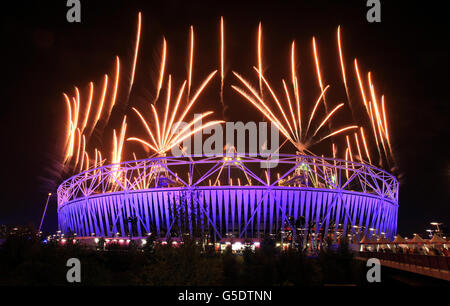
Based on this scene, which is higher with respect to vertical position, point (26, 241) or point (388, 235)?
point (26, 241)

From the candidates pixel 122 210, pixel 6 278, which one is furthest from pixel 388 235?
pixel 6 278

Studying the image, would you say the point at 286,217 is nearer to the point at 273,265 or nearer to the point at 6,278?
the point at 273,265

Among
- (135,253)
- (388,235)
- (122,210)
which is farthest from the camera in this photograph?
(388,235)

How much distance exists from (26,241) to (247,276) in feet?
42.6

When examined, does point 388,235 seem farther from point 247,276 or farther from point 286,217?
point 247,276

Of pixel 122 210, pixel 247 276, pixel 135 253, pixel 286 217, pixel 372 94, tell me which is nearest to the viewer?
pixel 247 276

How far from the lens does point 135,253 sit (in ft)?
67.6

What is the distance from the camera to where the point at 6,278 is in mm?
16203

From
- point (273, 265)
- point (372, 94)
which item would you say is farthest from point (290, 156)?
point (273, 265)
